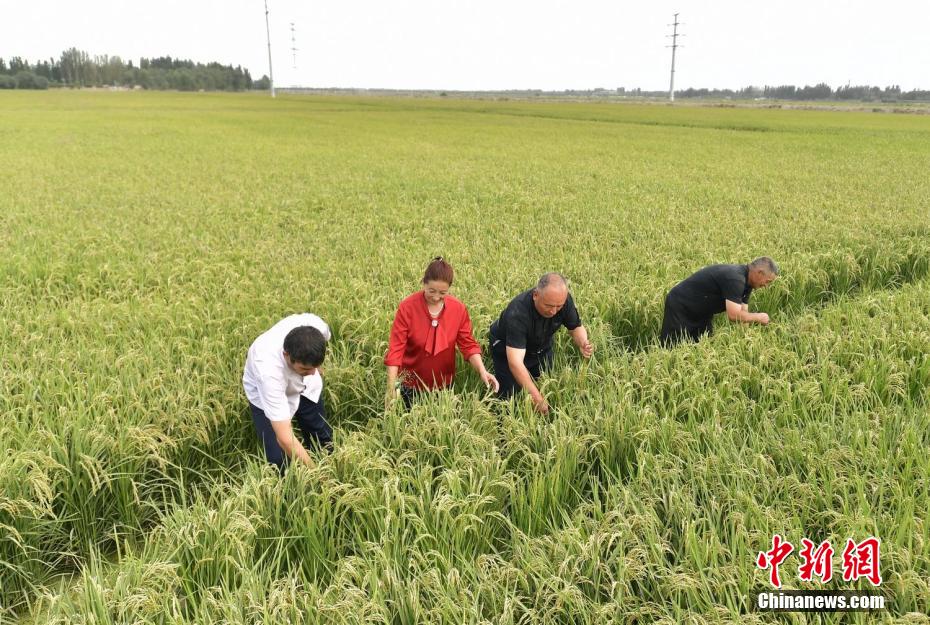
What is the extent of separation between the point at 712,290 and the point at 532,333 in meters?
2.53

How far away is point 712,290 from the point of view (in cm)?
603

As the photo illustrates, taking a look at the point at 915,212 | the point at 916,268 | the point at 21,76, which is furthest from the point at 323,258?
the point at 21,76

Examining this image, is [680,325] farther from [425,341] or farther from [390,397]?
[390,397]

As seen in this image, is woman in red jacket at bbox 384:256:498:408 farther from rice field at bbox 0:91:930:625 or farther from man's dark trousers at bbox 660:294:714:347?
man's dark trousers at bbox 660:294:714:347

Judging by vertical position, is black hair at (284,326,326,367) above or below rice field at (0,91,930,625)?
above

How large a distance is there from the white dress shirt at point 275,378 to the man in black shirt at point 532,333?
1607 mm

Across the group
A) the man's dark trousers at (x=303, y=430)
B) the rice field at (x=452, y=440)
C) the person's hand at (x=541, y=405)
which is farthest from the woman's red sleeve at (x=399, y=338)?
the person's hand at (x=541, y=405)

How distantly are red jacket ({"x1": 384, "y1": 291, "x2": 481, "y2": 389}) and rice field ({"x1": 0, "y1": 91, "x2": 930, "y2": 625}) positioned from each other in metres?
0.46

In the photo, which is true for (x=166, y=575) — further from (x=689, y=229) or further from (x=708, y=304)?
(x=689, y=229)

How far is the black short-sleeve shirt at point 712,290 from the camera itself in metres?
5.83

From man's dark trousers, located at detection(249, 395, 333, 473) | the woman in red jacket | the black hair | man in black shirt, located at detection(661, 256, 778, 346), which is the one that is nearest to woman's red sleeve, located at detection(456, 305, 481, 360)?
the woman in red jacket

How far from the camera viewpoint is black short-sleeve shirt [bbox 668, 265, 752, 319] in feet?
19.1

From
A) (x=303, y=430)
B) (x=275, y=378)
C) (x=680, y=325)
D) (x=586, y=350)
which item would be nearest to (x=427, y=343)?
(x=303, y=430)

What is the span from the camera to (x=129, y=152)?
2534 centimetres
